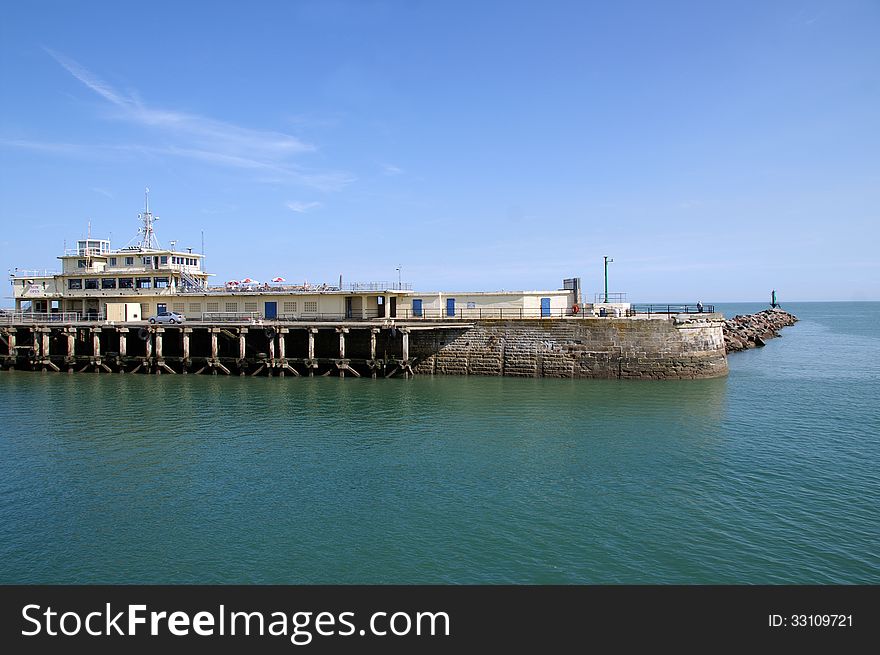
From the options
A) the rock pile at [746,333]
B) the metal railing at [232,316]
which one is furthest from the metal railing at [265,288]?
the rock pile at [746,333]

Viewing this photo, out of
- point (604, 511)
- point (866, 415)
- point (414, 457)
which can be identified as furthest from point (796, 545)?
point (866, 415)

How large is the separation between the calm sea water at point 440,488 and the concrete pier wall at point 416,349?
17.8 feet

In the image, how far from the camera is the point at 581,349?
134 feet

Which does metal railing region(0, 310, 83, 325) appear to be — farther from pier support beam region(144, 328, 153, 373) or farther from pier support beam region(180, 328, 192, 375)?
pier support beam region(180, 328, 192, 375)

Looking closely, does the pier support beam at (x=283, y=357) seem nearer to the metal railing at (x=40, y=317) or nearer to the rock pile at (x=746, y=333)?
the metal railing at (x=40, y=317)

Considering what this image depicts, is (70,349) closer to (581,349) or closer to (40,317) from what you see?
(40,317)

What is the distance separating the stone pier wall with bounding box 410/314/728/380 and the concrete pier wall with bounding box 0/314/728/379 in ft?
0.21

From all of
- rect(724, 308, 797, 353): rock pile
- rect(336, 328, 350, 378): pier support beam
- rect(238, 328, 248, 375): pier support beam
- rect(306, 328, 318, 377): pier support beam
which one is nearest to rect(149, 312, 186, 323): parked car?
rect(238, 328, 248, 375): pier support beam

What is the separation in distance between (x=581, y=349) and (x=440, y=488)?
23537mm

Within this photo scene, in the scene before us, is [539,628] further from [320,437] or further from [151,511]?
[320,437]

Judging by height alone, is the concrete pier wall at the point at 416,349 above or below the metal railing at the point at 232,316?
below

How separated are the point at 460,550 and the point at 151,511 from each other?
9.02 meters

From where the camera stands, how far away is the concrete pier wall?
40.3 metres

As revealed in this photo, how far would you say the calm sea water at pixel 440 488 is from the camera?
14266mm
